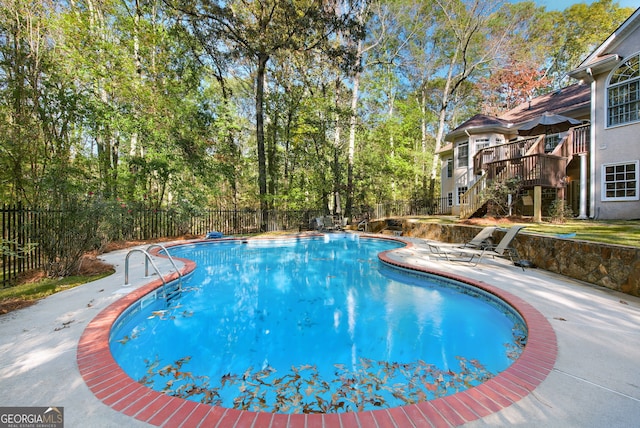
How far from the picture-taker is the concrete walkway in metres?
1.99

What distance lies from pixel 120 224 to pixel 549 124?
17.3 m

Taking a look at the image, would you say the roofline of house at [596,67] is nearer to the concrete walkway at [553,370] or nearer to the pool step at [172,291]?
the concrete walkway at [553,370]

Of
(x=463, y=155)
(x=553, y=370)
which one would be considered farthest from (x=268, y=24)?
(x=553, y=370)

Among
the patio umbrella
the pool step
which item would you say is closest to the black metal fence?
the pool step

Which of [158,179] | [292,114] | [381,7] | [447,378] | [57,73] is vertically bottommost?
[447,378]

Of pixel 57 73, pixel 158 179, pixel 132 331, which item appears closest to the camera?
pixel 132 331

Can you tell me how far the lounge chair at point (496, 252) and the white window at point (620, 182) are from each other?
226 inches

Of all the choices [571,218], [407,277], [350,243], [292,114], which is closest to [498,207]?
[571,218]

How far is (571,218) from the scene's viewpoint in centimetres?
1127

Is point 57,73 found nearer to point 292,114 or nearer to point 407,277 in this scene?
point 292,114

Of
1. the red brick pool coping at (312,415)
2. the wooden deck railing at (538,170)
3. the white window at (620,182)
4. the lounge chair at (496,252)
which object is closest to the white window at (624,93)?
the white window at (620,182)

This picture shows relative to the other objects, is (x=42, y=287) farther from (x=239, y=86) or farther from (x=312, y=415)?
(x=239, y=86)

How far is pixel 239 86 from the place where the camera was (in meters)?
23.1

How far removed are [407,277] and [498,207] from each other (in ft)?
26.5
